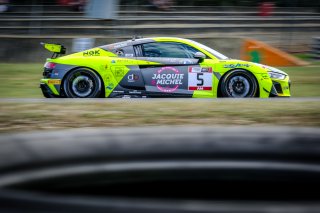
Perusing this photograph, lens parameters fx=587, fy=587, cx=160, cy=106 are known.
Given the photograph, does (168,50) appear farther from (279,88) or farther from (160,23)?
(160,23)

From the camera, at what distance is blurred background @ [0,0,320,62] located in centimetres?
1867

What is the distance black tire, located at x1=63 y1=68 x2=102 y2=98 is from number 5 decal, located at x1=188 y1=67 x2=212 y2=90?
5.32ft

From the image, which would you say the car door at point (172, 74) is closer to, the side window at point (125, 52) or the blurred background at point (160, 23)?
the side window at point (125, 52)

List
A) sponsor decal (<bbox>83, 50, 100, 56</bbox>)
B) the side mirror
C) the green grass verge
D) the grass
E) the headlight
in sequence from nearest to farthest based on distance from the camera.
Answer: the grass → the side mirror → the headlight → sponsor decal (<bbox>83, 50, 100, 56</bbox>) → the green grass verge

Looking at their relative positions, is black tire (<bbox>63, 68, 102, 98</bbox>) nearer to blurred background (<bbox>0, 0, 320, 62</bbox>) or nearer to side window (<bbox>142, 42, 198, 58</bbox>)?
side window (<bbox>142, 42, 198, 58</bbox>)

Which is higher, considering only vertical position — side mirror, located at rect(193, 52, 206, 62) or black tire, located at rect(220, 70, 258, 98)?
side mirror, located at rect(193, 52, 206, 62)

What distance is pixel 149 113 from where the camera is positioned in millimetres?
6988

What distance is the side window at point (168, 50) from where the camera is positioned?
34.2 ft

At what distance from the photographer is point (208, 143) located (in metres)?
2.34

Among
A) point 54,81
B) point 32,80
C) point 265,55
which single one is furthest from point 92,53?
point 265,55

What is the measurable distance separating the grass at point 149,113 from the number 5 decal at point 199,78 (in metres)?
2.22

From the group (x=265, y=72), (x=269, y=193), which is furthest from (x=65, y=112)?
(x=269, y=193)

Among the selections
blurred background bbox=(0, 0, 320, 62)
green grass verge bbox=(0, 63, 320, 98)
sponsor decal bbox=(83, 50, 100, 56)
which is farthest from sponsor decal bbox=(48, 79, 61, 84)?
blurred background bbox=(0, 0, 320, 62)

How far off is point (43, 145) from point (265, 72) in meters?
8.54
